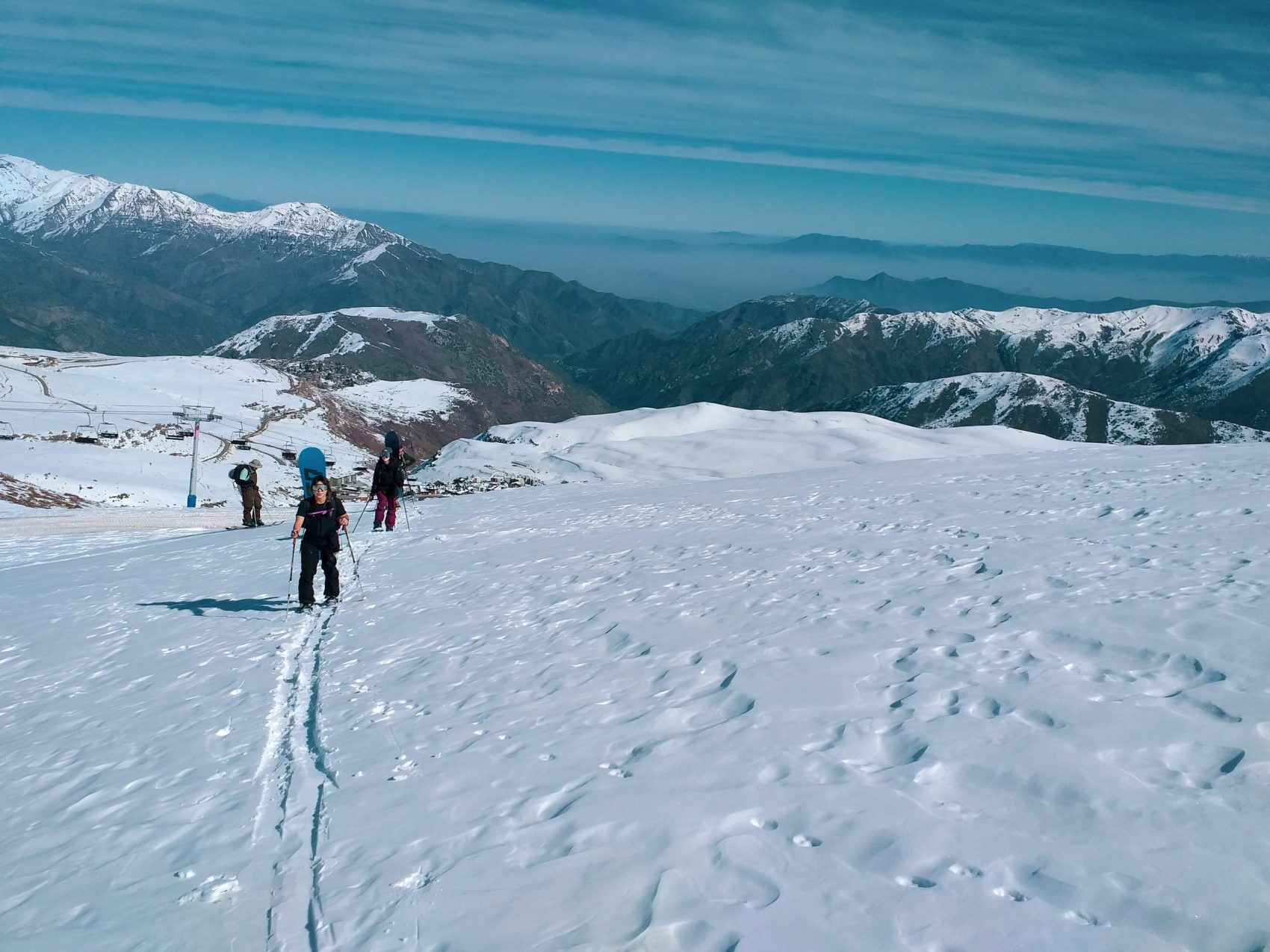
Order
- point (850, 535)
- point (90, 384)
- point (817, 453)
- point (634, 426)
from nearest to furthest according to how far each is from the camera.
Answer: point (850, 535) → point (817, 453) → point (634, 426) → point (90, 384)

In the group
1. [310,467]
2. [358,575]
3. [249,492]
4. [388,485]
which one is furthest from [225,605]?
[249,492]

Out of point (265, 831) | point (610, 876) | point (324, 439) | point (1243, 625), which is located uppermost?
point (1243, 625)

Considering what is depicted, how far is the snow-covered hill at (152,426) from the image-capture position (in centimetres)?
5300

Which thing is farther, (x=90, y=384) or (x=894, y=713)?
(x=90, y=384)

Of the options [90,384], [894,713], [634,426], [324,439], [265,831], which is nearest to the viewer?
[265,831]

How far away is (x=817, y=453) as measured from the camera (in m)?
59.2

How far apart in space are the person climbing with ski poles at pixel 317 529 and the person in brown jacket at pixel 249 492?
53.9 ft

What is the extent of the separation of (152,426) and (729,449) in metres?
68.5

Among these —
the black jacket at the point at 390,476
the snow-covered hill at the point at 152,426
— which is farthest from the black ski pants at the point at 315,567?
the snow-covered hill at the point at 152,426

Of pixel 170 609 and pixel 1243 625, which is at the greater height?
pixel 1243 625

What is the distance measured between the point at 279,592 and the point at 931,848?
49.4 ft

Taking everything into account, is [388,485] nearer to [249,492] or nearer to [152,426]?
[249,492]

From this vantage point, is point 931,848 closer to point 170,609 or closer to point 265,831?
point 265,831

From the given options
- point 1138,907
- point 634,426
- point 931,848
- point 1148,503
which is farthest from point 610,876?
point 634,426
